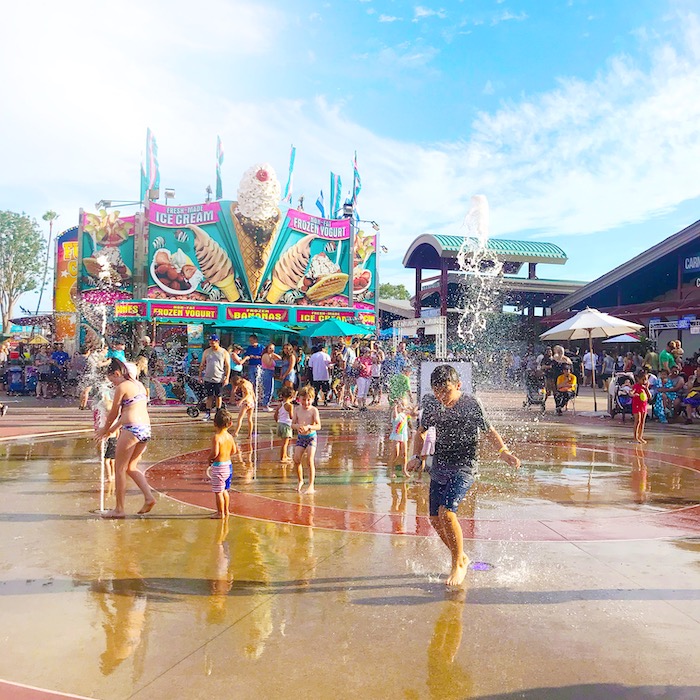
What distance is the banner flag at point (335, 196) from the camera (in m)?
30.4

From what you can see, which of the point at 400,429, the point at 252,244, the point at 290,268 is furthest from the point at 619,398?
the point at 252,244

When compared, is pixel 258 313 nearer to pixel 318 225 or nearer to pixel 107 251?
pixel 318 225

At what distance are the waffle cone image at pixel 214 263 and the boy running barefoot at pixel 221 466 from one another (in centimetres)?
1983

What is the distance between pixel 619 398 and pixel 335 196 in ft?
59.4

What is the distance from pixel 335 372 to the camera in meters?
20.4

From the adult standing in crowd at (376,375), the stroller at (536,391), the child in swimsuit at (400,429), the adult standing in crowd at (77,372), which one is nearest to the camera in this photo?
the child in swimsuit at (400,429)

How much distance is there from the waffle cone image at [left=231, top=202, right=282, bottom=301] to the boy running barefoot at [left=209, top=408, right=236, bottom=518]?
1982 cm

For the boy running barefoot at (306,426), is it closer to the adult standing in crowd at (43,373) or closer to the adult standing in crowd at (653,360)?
the adult standing in crowd at (653,360)

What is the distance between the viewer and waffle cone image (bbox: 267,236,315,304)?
85.9ft

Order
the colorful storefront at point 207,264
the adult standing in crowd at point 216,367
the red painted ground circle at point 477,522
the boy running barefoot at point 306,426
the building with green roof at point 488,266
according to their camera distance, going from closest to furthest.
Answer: the red painted ground circle at point 477,522 → the boy running barefoot at point 306,426 → the adult standing in crowd at point 216,367 → the colorful storefront at point 207,264 → the building with green roof at point 488,266

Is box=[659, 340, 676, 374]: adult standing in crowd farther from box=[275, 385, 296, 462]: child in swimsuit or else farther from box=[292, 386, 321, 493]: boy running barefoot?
box=[292, 386, 321, 493]: boy running barefoot

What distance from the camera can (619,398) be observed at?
52.3 feet

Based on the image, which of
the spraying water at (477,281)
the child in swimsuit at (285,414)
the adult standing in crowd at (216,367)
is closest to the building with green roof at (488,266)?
the spraying water at (477,281)

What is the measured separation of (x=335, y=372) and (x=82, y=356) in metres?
7.80
